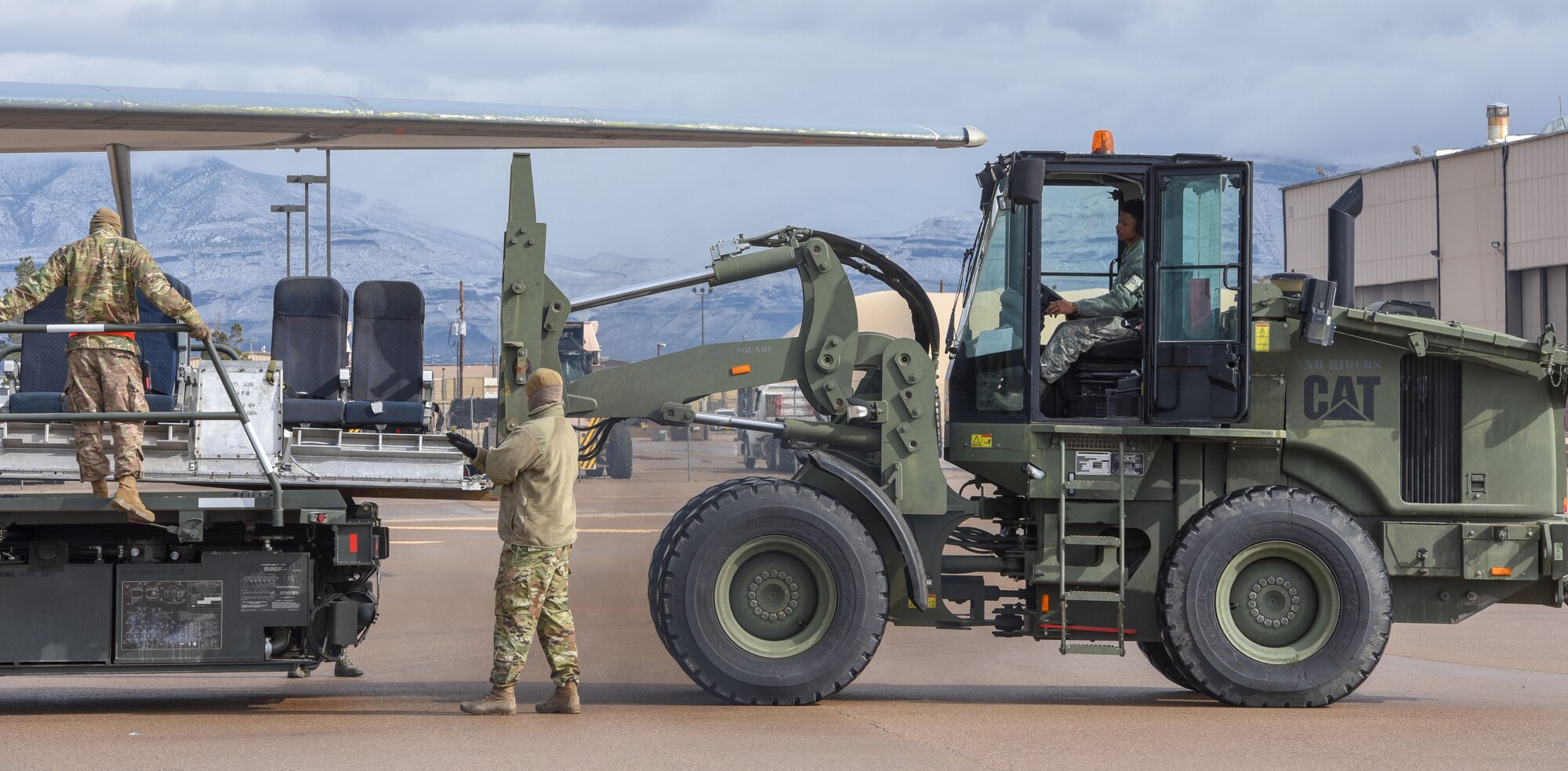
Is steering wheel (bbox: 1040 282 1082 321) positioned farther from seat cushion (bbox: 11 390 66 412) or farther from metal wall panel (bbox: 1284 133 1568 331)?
metal wall panel (bbox: 1284 133 1568 331)

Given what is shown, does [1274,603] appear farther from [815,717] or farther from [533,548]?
[533,548]

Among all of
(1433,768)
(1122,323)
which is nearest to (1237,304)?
(1122,323)

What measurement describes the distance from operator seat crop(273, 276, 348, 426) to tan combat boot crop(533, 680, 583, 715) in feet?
9.30

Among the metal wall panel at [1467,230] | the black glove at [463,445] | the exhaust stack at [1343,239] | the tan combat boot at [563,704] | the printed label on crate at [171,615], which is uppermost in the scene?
the metal wall panel at [1467,230]

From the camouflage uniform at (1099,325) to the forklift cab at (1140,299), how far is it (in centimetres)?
4

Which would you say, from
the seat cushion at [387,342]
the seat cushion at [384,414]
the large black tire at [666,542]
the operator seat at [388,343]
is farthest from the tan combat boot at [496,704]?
the seat cushion at [387,342]

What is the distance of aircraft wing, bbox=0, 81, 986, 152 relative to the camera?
1100 centimetres

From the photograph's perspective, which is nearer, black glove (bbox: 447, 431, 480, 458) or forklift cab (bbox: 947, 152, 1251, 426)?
black glove (bbox: 447, 431, 480, 458)

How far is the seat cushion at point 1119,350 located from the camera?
30.6 feet

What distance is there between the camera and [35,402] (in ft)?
30.1

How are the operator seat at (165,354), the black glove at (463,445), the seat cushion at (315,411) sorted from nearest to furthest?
the black glove at (463,445), the seat cushion at (315,411), the operator seat at (165,354)

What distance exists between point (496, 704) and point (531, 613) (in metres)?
0.53

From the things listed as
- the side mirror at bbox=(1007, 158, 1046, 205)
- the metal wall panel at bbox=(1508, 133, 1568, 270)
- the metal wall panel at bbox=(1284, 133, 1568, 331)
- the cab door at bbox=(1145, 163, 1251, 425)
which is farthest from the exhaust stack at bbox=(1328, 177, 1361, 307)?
the metal wall panel at bbox=(1508, 133, 1568, 270)

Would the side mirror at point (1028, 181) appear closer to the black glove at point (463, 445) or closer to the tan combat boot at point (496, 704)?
the black glove at point (463, 445)
